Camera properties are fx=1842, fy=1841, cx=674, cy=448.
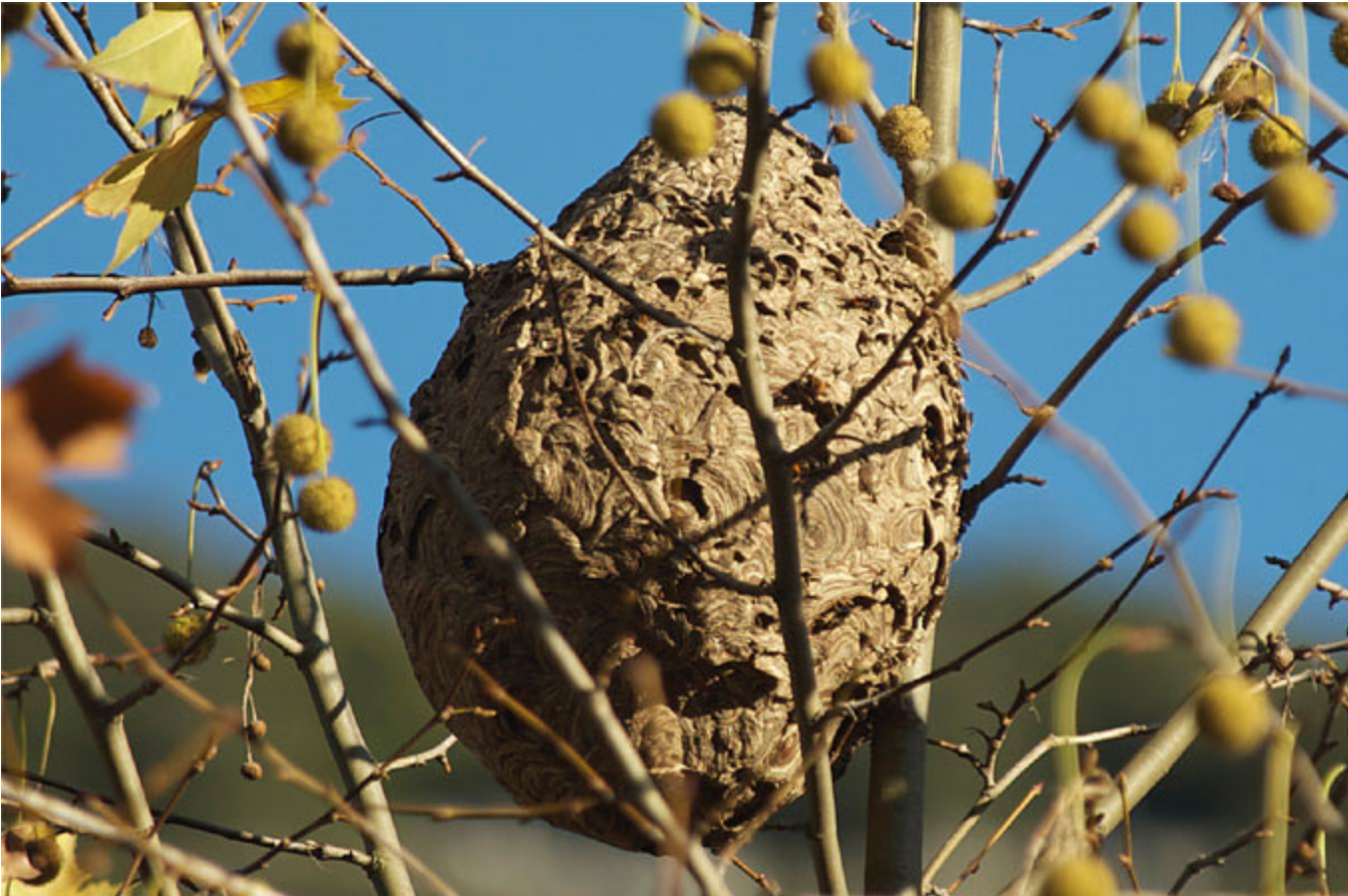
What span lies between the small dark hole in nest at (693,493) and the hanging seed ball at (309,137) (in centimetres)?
83

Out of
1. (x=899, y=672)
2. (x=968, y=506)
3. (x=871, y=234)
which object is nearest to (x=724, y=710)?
(x=899, y=672)

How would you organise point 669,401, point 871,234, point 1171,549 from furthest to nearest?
point 871,234
point 669,401
point 1171,549

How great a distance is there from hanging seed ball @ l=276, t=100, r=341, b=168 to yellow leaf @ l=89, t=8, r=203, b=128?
1.93 ft

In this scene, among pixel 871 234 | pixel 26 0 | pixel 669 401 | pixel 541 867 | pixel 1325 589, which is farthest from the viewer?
pixel 541 867

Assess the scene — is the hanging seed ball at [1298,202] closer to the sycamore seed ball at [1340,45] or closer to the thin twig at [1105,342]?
the thin twig at [1105,342]

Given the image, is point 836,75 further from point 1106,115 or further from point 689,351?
point 689,351

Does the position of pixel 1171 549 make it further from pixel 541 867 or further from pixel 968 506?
pixel 541 867

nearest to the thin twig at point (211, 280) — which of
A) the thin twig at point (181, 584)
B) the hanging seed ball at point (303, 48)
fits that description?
the thin twig at point (181, 584)

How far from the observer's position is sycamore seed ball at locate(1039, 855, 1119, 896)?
132cm

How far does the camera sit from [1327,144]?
1775mm

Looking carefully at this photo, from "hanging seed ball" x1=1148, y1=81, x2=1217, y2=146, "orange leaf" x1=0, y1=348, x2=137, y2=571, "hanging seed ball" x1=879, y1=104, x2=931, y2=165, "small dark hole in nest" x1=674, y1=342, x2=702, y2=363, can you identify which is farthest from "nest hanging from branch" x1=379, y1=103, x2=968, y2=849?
"orange leaf" x1=0, y1=348, x2=137, y2=571

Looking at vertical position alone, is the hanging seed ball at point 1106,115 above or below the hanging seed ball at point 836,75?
below

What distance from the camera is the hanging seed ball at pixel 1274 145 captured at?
197cm

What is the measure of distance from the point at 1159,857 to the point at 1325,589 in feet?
39.6
